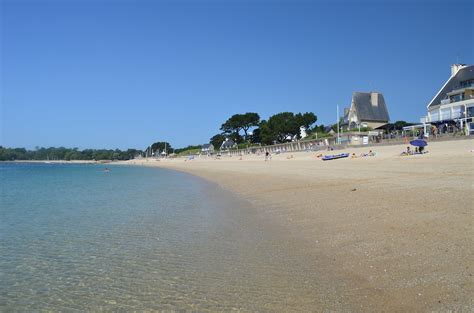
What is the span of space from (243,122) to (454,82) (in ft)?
194

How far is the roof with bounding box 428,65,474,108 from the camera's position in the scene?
4725cm

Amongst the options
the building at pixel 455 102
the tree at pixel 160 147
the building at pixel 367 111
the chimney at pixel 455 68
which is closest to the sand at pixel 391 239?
the building at pixel 455 102

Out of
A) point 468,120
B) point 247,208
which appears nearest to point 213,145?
point 468,120

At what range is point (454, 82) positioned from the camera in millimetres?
49094

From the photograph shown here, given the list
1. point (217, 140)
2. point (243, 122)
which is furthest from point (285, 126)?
point (217, 140)

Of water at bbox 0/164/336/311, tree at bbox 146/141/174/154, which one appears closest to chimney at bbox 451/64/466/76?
water at bbox 0/164/336/311

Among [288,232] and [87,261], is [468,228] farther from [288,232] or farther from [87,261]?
[87,261]

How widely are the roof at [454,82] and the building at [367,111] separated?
17.6 metres

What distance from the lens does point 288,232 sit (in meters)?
8.78

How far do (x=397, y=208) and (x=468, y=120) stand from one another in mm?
37540

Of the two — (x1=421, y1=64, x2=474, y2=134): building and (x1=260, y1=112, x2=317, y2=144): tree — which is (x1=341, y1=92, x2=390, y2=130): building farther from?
(x1=421, y1=64, x2=474, y2=134): building

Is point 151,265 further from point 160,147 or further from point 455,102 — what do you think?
point 160,147

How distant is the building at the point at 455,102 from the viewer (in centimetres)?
4156

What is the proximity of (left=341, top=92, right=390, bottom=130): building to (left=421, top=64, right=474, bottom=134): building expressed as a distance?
18.0 meters
